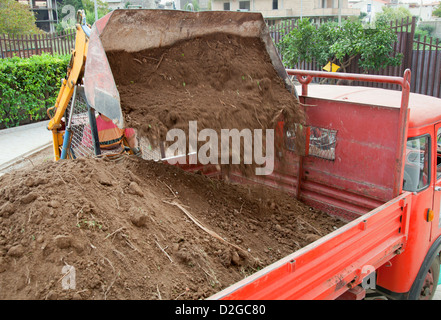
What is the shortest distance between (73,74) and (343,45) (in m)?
9.81

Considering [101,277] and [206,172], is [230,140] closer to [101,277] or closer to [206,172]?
[206,172]

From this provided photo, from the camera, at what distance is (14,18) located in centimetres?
2206

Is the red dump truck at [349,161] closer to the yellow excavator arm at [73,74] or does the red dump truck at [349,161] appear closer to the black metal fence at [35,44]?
the yellow excavator arm at [73,74]

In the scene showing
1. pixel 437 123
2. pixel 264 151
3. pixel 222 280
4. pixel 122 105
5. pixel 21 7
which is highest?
pixel 21 7

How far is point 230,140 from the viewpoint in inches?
139

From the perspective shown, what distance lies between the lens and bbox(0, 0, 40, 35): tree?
21.8m

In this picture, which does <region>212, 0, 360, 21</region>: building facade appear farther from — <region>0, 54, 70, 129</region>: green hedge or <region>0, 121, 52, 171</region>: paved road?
<region>0, 121, 52, 171</region>: paved road

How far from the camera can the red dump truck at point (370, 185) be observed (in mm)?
2816

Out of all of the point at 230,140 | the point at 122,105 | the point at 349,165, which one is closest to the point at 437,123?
the point at 349,165

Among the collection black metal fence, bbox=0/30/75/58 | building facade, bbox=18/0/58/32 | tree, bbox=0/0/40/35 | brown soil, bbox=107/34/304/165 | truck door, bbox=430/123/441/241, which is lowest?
truck door, bbox=430/123/441/241

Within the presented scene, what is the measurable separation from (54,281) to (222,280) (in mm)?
1023

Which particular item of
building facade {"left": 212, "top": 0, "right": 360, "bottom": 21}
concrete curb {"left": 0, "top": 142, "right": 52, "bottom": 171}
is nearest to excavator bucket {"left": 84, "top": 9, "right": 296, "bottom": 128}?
concrete curb {"left": 0, "top": 142, "right": 52, "bottom": 171}

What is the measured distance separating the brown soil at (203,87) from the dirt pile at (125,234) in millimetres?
538

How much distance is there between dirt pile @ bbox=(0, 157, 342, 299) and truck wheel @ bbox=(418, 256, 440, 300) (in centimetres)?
107
